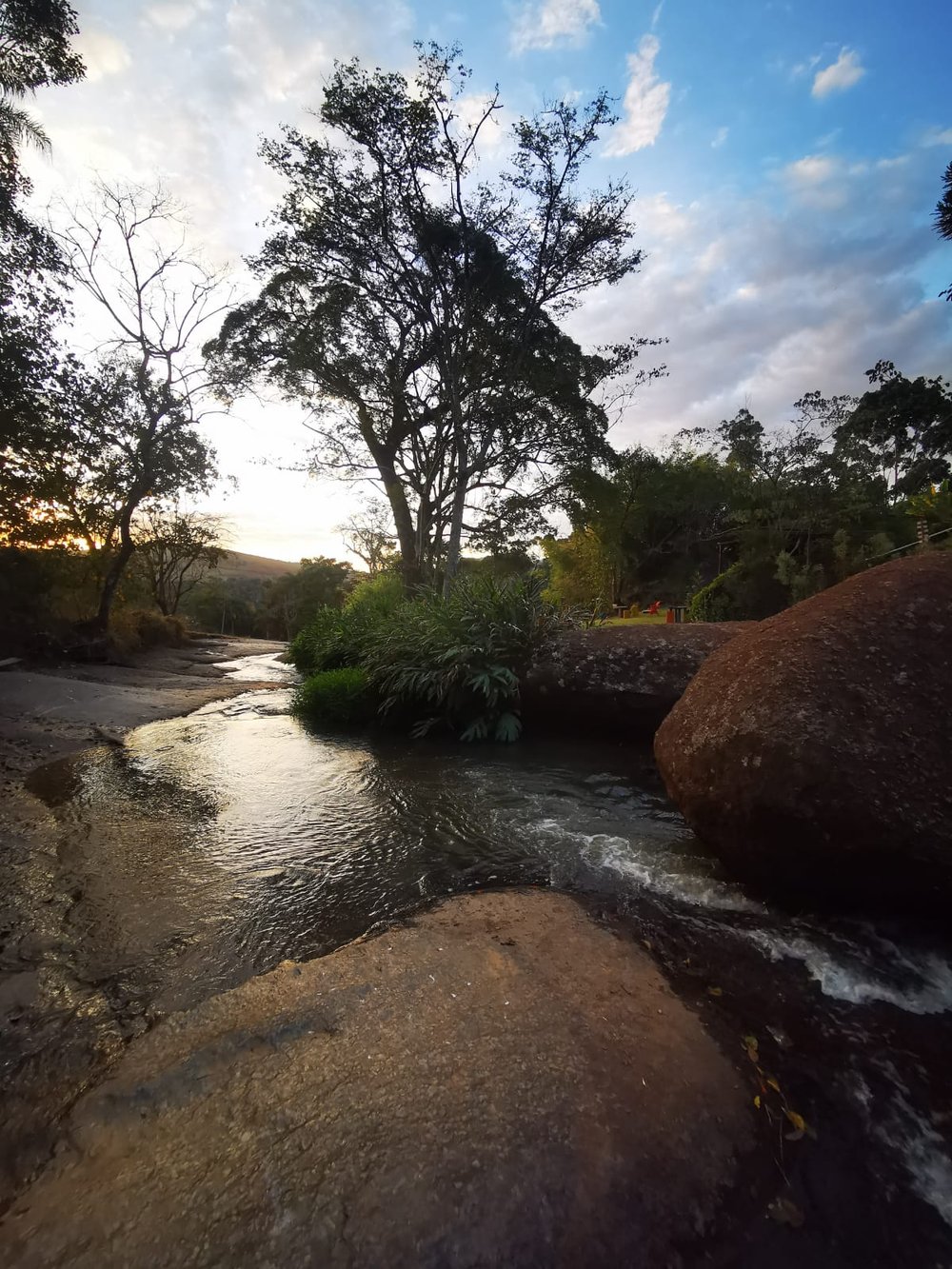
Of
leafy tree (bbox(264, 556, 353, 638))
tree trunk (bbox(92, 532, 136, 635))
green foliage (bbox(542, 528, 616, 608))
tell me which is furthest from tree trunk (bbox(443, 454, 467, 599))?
leafy tree (bbox(264, 556, 353, 638))

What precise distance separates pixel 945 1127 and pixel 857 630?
6.08 ft

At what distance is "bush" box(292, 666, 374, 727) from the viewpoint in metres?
7.46

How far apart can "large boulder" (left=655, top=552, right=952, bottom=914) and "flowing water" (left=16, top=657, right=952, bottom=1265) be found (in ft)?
0.81

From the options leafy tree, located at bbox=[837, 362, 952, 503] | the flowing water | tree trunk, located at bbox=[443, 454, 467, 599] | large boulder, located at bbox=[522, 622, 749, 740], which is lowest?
the flowing water

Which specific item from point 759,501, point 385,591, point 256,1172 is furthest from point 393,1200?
point 759,501

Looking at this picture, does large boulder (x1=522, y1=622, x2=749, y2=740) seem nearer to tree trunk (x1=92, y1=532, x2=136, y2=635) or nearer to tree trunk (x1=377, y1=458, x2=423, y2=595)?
tree trunk (x1=377, y1=458, x2=423, y2=595)

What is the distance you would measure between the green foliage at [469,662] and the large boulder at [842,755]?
12.3 feet

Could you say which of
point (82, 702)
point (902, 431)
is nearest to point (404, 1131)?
point (82, 702)

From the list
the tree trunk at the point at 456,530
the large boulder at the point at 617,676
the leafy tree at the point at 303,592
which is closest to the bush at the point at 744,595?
the tree trunk at the point at 456,530

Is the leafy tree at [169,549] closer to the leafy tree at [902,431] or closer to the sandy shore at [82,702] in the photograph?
the sandy shore at [82,702]

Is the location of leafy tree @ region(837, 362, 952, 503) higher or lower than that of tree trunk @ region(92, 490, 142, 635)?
higher

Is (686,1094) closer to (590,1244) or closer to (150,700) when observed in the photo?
(590,1244)

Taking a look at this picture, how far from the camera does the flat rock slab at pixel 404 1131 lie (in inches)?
41.9

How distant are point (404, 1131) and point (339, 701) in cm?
644
